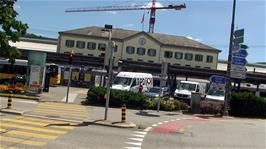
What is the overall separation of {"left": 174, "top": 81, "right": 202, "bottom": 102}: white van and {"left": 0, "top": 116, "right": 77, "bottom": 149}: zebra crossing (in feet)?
79.2

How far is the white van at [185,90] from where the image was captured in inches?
1665

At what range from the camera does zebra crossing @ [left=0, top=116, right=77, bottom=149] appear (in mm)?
13242

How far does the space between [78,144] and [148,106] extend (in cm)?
1754

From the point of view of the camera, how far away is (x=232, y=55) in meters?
30.3

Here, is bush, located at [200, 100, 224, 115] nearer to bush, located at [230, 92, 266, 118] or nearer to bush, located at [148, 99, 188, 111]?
bush, located at [230, 92, 266, 118]

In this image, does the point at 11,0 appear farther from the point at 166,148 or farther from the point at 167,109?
the point at 166,148

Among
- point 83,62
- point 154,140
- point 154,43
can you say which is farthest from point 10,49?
point 154,43

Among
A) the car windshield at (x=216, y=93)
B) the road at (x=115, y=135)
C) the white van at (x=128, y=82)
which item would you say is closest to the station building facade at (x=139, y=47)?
the white van at (x=128, y=82)

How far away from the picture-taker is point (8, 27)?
3173 cm

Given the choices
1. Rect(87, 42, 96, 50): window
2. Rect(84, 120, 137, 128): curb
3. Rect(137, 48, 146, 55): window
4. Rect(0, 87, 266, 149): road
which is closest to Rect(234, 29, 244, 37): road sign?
Rect(0, 87, 266, 149): road

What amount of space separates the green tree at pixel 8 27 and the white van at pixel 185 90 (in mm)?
16386

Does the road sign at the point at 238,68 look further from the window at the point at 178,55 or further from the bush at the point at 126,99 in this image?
the window at the point at 178,55

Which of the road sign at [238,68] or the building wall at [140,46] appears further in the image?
the building wall at [140,46]

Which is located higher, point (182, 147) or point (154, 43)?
point (154, 43)
